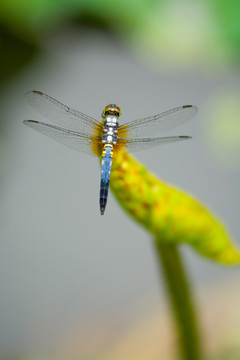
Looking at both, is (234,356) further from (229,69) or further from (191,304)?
(229,69)

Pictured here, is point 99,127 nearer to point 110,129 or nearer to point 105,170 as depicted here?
point 110,129

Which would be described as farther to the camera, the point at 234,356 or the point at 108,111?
the point at 234,356

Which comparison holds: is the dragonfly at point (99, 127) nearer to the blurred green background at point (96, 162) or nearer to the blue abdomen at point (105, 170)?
the blue abdomen at point (105, 170)

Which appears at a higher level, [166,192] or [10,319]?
[166,192]

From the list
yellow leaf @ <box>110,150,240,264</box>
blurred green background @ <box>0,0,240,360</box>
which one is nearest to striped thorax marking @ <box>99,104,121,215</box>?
yellow leaf @ <box>110,150,240,264</box>

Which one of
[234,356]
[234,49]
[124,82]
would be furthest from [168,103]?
[234,356]

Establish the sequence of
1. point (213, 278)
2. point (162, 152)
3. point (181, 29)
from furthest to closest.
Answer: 1. point (162, 152)
2. point (213, 278)
3. point (181, 29)

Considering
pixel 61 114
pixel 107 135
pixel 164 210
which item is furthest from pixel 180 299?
pixel 61 114
